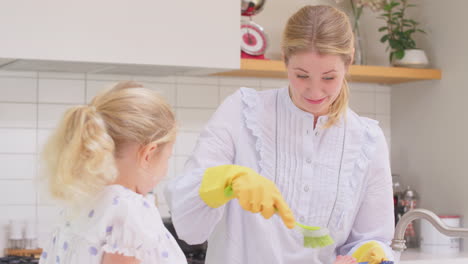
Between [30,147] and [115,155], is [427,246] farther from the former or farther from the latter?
[115,155]

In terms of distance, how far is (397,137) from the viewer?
349 cm

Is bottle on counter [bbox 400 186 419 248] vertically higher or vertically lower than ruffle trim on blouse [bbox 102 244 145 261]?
lower

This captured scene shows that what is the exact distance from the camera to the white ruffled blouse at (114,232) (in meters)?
1.23

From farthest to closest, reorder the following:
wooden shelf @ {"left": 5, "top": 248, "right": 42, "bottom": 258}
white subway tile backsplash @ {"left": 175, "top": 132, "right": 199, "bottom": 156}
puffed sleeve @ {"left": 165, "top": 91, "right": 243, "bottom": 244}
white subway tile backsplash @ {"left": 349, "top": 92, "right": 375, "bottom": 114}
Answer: white subway tile backsplash @ {"left": 349, "top": 92, "right": 375, "bottom": 114} → white subway tile backsplash @ {"left": 175, "top": 132, "right": 199, "bottom": 156} → wooden shelf @ {"left": 5, "top": 248, "right": 42, "bottom": 258} → puffed sleeve @ {"left": 165, "top": 91, "right": 243, "bottom": 244}

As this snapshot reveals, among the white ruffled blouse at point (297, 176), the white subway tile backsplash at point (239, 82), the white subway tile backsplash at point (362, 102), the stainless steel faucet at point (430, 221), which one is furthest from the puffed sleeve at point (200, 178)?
the white subway tile backsplash at point (362, 102)

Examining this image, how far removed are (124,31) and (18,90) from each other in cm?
59

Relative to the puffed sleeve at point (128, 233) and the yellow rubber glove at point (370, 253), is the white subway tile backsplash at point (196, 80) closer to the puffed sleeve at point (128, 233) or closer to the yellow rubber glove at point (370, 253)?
the yellow rubber glove at point (370, 253)

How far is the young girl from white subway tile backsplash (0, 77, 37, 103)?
5.40 feet

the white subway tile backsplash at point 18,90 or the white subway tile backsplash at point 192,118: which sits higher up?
the white subway tile backsplash at point 18,90

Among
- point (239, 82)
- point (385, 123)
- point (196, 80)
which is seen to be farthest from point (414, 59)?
point (196, 80)

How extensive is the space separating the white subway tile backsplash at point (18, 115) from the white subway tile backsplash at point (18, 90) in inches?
0.9

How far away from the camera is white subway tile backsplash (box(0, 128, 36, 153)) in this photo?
2.86 meters

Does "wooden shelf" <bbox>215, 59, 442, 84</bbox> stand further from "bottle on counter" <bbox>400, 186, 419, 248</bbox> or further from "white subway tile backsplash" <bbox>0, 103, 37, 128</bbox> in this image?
"white subway tile backsplash" <bbox>0, 103, 37, 128</bbox>

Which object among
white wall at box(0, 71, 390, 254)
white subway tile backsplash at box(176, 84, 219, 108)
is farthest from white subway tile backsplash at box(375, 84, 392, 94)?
white wall at box(0, 71, 390, 254)
